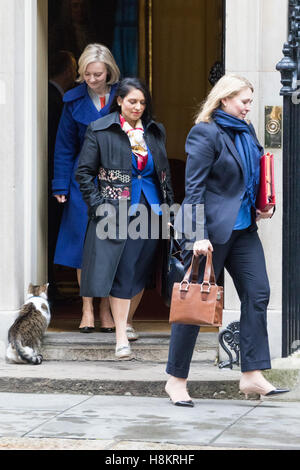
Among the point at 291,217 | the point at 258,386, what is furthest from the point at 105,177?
the point at 258,386

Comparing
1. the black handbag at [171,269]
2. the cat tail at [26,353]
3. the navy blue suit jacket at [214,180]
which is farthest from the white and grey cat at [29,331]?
the navy blue suit jacket at [214,180]

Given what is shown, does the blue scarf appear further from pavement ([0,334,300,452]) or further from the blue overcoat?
the blue overcoat

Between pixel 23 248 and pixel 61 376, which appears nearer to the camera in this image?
pixel 61 376

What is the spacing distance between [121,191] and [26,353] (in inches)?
53.1

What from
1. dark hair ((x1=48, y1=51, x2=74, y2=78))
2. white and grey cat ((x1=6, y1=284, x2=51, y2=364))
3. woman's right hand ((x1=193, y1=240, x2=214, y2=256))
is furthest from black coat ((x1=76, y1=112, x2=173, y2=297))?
dark hair ((x1=48, y1=51, x2=74, y2=78))

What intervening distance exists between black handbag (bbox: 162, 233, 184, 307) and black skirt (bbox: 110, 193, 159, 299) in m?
0.15

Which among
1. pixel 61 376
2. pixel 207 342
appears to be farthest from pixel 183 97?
pixel 61 376

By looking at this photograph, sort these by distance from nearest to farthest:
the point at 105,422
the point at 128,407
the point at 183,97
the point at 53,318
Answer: the point at 105,422 < the point at 128,407 < the point at 53,318 < the point at 183,97

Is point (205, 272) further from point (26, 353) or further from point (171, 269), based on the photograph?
point (26, 353)

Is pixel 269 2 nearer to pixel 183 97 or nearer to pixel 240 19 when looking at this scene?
pixel 240 19

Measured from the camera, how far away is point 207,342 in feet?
25.6

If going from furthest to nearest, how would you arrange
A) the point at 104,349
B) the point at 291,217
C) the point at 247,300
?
the point at 104,349, the point at 291,217, the point at 247,300

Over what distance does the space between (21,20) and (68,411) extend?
120 inches

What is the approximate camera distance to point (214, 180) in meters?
6.25
